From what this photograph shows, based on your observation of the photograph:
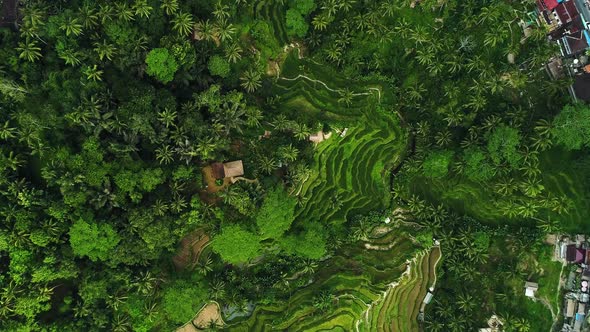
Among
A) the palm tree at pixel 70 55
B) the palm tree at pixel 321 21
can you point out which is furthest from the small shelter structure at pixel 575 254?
the palm tree at pixel 70 55

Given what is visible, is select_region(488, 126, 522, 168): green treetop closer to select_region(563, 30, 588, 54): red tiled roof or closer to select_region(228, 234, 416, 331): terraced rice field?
select_region(563, 30, 588, 54): red tiled roof

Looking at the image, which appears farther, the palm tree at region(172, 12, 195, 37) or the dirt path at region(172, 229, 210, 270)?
the dirt path at region(172, 229, 210, 270)

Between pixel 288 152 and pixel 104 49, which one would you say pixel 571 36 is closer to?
pixel 288 152

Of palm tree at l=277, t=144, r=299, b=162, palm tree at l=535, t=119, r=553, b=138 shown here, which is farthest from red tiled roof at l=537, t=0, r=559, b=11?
palm tree at l=277, t=144, r=299, b=162

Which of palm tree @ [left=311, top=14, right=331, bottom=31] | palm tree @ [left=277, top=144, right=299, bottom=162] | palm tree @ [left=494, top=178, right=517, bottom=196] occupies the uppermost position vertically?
palm tree @ [left=311, top=14, right=331, bottom=31]

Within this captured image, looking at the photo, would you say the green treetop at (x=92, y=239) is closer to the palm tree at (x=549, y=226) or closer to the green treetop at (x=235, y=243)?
the green treetop at (x=235, y=243)

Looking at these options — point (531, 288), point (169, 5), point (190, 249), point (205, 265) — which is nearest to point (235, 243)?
point (205, 265)

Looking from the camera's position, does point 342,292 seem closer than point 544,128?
No
